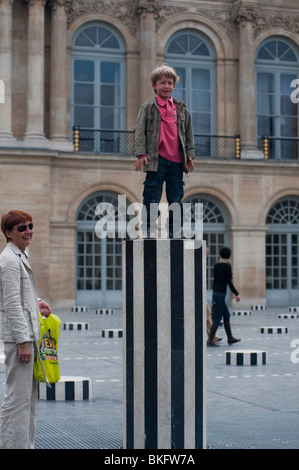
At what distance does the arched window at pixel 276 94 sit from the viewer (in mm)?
35156

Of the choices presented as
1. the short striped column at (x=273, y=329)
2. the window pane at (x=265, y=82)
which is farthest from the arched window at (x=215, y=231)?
the short striped column at (x=273, y=329)

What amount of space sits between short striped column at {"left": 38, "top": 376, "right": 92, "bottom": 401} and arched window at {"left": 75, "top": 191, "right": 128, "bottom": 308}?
70.8 feet

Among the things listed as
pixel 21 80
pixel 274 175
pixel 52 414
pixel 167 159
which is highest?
pixel 21 80

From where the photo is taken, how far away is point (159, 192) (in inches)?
311

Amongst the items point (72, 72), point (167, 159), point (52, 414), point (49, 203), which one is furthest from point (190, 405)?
point (72, 72)

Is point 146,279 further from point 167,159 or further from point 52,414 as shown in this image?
point 52,414

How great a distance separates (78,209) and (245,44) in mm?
8318

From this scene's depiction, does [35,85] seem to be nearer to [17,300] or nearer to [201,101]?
[201,101]

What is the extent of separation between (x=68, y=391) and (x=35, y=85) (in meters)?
21.8

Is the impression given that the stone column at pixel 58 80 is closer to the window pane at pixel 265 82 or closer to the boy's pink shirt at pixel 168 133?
the window pane at pixel 265 82

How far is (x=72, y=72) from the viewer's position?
33.3 metres

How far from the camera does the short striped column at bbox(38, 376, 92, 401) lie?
11.0 m

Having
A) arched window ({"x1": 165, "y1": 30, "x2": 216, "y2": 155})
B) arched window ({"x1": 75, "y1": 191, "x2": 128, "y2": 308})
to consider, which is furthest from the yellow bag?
arched window ({"x1": 165, "y1": 30, "x2": 216, "y2": 155})

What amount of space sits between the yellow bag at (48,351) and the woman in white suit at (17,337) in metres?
0.09
